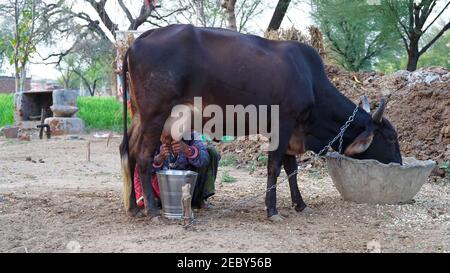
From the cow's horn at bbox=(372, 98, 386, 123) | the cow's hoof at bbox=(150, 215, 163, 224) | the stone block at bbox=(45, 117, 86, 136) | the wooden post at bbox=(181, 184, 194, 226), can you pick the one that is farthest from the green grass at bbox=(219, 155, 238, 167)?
the stone block at bbox=(45, 117, 86, 136)

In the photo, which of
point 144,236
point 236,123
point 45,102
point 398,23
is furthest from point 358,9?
point 144,236

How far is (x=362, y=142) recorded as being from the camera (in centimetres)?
606

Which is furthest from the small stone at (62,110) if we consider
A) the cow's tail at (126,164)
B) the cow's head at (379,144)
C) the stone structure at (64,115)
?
the cow's head at (379,144)

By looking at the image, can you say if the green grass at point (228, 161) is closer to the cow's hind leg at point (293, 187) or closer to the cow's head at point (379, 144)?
the cow's hind leg at point (293, 187)

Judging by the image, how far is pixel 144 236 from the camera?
4801mm

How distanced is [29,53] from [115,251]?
17352mm

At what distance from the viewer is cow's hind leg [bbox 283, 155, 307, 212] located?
19.9 ft

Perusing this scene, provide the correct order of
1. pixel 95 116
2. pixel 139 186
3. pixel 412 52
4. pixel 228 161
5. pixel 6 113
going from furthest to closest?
pixel 6 113
pixel 95 116
pixel 412 52
pixel 228 161
pixel 139 186

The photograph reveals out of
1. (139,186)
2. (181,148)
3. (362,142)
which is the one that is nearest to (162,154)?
(181,148)

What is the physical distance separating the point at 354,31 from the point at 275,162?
16122mm

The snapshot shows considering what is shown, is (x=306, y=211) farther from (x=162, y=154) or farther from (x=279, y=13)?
(x=279, y=13)

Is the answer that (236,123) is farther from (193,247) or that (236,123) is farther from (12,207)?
(12,207)

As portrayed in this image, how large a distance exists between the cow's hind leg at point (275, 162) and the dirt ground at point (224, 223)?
160 mm

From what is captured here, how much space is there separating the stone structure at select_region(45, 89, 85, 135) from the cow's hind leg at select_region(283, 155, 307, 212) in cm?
1208
